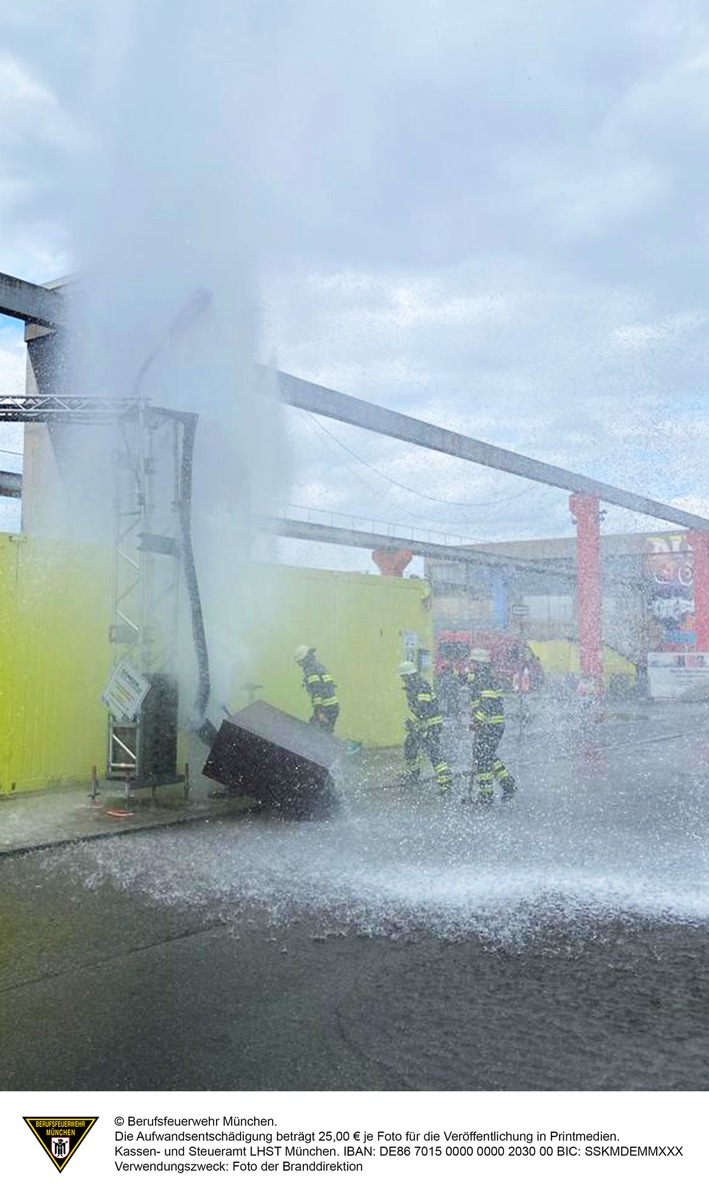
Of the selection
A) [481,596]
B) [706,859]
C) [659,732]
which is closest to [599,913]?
[706,859]

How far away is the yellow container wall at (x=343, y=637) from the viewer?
43.7 ft

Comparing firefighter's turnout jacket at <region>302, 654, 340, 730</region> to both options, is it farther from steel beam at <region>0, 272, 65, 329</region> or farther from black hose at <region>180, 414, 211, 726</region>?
steel beam at <region>0, 272, 65, 329</region>

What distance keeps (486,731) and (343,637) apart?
5316 mm

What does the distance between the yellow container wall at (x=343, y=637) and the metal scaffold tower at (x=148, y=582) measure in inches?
73.0

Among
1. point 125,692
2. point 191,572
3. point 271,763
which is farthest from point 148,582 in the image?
point 271,763

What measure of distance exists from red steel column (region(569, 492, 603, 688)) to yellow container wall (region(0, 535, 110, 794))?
14.0 metres

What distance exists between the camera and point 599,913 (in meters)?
5.69

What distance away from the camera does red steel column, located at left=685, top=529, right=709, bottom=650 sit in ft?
86.7

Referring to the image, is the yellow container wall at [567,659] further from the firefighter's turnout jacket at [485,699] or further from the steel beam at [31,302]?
the steel beam at [31,302]

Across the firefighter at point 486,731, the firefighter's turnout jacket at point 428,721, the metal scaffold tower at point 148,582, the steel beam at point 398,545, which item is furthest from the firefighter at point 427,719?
the steel beam at point 398,545

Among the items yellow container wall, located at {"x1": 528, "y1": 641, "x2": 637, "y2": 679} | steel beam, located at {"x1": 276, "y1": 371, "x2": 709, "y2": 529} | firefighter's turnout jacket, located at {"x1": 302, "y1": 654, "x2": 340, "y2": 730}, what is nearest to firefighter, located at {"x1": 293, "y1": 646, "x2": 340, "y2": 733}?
firefighter's turnout jacket, located at {"x1": 302, "y1": 654, "x2": 340, "y2": 730}

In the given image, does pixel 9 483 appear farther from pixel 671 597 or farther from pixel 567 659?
pixel 671 597
